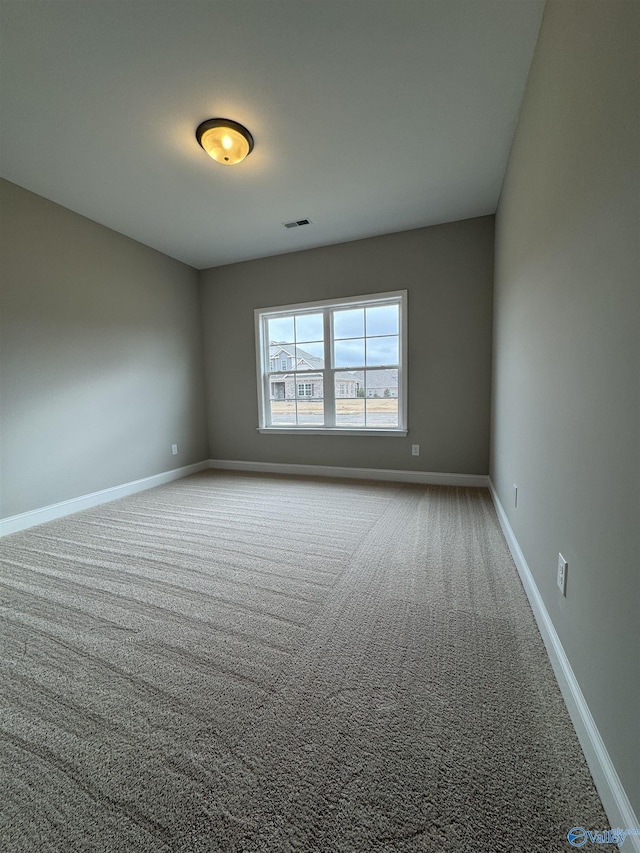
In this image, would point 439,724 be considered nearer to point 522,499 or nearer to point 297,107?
point 522,499

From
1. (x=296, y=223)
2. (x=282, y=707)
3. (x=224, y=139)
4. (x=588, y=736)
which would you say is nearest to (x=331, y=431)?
(x=296, y=223)

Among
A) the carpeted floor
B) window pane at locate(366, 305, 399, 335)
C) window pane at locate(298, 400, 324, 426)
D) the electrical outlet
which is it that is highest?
window pane at locate(366, 305, 399, 335)

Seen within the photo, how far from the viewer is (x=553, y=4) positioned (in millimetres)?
1347

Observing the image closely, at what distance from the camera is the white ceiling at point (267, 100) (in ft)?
4.88

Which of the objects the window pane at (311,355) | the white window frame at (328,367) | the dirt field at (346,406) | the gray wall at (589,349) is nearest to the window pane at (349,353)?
the white window frame at (328,367)

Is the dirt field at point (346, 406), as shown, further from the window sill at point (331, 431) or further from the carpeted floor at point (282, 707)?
the carpeted floor at point (282, 707)

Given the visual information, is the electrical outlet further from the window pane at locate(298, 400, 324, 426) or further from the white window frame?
the window pane at locate(298, 400, 324, 426)

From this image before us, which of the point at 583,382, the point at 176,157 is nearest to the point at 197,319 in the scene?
the point at 176,157

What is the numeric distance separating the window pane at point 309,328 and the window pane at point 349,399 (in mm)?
556

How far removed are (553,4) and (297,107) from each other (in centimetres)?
126

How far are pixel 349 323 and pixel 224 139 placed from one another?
82.9 inches

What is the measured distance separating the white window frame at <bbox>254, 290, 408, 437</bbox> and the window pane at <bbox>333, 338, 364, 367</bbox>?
54 mm

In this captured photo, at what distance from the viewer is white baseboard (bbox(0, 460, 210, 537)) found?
8.50 ft

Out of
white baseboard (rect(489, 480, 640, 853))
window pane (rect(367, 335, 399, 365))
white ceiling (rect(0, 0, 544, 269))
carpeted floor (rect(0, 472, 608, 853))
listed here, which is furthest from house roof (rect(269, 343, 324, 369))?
white baseboard (rect(489, 480, 640, 853))
